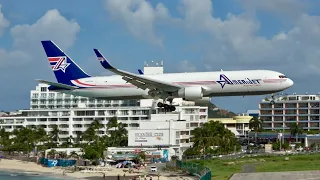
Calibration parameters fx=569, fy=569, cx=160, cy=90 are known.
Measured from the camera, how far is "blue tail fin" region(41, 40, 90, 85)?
79.5m

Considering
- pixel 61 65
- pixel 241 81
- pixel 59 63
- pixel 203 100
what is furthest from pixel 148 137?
pixel 241 81

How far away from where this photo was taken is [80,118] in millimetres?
192625

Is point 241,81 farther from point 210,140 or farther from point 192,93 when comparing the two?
point 210,140

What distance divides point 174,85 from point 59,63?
21.6 meters

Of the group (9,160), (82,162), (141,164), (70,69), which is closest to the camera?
(70,69)

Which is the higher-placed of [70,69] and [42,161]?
[70,69]

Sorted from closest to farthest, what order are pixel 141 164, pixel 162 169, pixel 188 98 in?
pixel 188 98
pixel 162 169
pixel 141 164

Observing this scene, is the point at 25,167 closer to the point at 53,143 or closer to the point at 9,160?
the point at 9,160

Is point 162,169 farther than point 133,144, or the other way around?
point 133,144


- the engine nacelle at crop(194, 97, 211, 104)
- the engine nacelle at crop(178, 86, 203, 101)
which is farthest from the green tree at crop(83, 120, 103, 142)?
the engine nacelle at crop(178, 86, 203, 101)

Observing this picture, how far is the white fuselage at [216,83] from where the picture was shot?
69188 mm

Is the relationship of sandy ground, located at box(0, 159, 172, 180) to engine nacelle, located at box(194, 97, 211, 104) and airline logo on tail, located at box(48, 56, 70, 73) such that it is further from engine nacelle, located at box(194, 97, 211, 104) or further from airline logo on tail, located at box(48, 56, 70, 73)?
engine nacelle, located at box(194, 97, 211, 104)

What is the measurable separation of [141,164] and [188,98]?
66714mm

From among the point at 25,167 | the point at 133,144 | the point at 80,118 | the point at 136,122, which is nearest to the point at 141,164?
the point at 133,144
